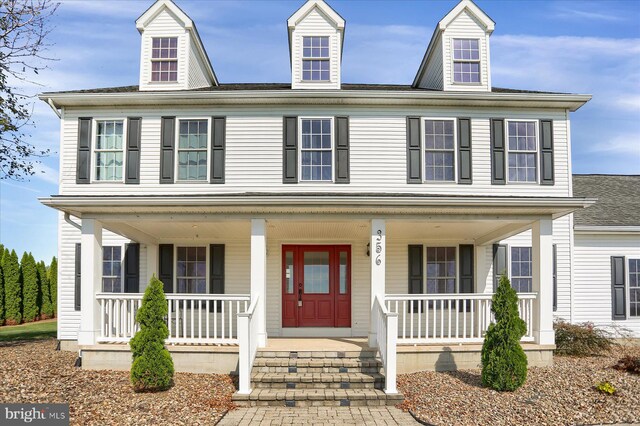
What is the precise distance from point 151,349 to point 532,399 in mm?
6500

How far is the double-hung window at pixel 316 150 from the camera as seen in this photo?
489 inches

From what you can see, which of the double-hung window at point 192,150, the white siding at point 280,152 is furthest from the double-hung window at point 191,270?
the double-hung window at point 192,150

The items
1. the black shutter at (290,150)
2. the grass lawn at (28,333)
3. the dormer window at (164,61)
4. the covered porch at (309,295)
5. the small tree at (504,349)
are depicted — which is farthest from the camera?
the grass lawn at (28,333)

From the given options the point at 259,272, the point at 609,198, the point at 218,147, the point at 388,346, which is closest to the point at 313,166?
the point at 218,147

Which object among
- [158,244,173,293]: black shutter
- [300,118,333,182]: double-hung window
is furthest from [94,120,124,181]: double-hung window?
[300,118,333,182]: double-hung window

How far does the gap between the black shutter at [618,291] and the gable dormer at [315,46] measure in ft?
29.9

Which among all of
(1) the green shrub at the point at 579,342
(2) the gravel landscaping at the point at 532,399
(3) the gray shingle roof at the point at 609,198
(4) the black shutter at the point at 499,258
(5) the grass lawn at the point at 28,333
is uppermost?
(3) the gray shingle roof at the point at 609,198

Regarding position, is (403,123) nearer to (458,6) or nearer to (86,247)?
(458,6)

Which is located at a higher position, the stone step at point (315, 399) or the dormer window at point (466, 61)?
the dormer window at point (466, 61)

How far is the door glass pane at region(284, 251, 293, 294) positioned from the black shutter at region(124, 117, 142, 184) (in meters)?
4.19

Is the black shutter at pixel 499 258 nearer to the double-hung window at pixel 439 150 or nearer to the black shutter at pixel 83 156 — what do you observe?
the double-hung window at pixel 439 150

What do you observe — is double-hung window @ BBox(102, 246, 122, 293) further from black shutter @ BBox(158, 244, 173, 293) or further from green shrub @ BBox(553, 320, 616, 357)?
green shrub @ BBox(553, 320, 616, 357)

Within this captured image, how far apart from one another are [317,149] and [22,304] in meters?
19.5

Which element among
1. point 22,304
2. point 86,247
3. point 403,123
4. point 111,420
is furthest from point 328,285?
point 22,304
